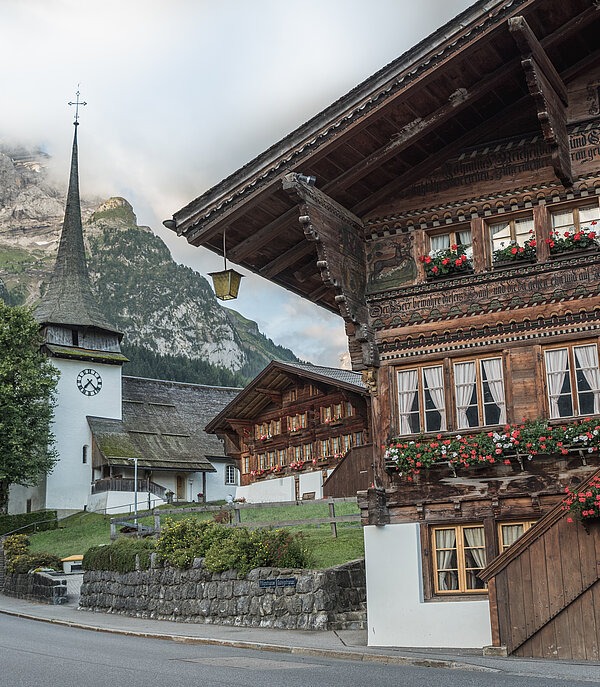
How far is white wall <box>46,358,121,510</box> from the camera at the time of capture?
60.9 meters

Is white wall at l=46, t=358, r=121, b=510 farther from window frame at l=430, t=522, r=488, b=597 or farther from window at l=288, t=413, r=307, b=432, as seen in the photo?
window frame at l=430, t=522, r=488, b=597

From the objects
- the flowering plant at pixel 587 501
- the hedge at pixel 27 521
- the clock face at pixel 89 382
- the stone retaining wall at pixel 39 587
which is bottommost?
the stone retaining wall at pixel 39 587

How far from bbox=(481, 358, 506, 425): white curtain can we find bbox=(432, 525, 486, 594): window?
224 cm

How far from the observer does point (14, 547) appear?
3531 centimetres

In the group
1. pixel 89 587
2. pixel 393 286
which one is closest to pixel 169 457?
pixel 89 587

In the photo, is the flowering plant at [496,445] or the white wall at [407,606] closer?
the flowering plant at [496,445]

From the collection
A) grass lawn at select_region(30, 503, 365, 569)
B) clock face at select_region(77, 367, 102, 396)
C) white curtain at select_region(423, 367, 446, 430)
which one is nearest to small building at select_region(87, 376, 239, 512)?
clock face at select_region(77, 367, 102, 396)

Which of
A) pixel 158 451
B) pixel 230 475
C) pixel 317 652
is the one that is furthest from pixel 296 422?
pixel 230 475

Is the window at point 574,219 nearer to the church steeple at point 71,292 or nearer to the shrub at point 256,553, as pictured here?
the shrub at point 256,553

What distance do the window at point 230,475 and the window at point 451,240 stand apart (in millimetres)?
52405

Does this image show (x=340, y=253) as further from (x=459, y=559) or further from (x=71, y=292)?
(x=71, y=292)

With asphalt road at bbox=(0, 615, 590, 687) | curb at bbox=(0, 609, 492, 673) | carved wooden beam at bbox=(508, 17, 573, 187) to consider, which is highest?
carved wooden beam at bbox=(508, 17, 573, 187)

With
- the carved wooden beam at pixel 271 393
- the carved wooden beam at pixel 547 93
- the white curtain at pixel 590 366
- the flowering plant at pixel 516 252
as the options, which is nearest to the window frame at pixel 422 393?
the flowering plant at pixel 516 252

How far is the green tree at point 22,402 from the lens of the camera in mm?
51688
